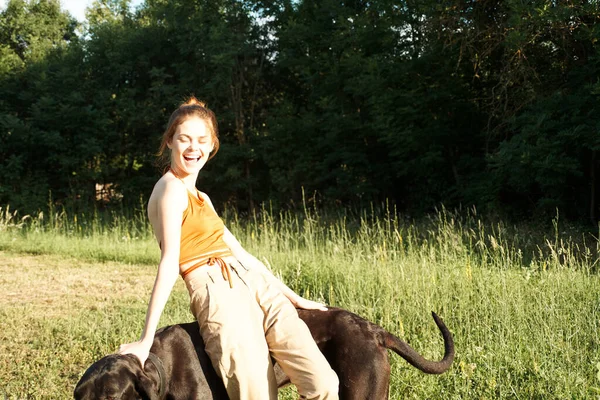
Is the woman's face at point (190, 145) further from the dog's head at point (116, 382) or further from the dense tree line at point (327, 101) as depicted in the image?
the dense tree line at point (327, 101)

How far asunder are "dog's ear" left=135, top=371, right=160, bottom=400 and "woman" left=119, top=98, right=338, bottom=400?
3.7 inches

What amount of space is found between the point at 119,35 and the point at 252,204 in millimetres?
7732

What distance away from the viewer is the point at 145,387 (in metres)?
2.13

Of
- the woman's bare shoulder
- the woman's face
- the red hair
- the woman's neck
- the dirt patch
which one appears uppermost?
the red hair

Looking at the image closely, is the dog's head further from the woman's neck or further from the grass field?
the grass field

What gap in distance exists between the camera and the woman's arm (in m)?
2.27

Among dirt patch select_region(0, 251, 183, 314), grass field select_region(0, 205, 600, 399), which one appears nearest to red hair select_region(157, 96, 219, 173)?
grass field select_region(0, 205, 600, 399)

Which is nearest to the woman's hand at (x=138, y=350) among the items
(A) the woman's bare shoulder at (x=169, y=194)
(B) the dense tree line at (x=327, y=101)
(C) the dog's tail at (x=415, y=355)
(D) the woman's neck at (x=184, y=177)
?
(A) the woman's bare shoulder at (x=169, y=194)

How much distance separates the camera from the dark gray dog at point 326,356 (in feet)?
7.51

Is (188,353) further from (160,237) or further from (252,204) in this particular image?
(252,204)

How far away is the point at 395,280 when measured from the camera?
17.9 ft

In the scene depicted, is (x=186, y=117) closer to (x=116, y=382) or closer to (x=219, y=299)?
(x=219, y=299)

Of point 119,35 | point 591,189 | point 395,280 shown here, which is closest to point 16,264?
point 395,280

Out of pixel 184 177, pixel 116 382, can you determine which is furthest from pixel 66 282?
pixel 116 382
